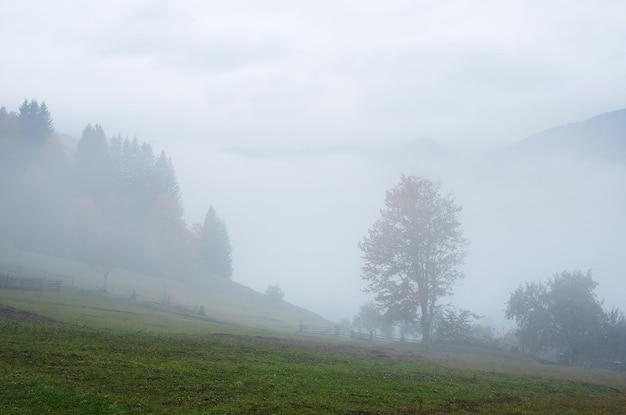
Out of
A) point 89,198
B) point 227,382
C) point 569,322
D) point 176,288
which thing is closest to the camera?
point 227,382

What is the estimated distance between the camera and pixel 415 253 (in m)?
63.4

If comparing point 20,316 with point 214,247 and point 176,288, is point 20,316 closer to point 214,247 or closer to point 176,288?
point 176,288

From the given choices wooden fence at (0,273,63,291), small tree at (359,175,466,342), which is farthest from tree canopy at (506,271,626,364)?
wooden fence at (0,273,63,291)

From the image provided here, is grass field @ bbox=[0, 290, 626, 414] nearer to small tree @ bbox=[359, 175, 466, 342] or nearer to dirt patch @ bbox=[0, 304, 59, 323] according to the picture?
dirt patch @ bbox=[0, 304, 59, 323]

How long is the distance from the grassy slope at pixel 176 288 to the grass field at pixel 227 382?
4697cm

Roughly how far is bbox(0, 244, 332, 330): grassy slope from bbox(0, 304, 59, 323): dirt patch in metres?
36.4

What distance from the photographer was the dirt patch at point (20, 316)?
37300 mm

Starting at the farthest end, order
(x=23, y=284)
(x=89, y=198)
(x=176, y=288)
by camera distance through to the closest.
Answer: (x=89, y=198), (x=176, y=288), (x=23, y=284)

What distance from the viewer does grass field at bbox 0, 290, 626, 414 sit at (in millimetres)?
19156

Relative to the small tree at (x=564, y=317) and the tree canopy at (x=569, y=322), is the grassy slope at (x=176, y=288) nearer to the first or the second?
the small tree at (x=564, y=317)

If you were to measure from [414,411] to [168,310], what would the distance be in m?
60.0

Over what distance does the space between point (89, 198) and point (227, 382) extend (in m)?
114

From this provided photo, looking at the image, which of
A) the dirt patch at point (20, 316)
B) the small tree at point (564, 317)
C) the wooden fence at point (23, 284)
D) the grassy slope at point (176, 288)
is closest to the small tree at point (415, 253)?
the small tree at point (564, 317)

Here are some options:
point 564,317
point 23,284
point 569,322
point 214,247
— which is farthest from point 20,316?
point 214,247
